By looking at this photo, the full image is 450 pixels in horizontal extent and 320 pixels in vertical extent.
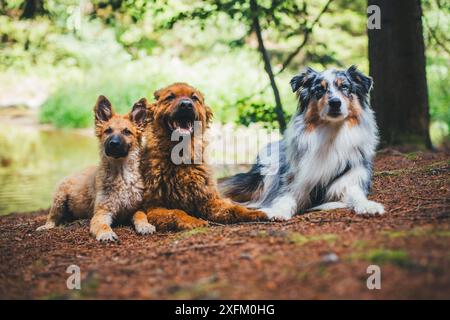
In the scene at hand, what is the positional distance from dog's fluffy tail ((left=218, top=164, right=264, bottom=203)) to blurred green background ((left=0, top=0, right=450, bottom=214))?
1539 millimetres

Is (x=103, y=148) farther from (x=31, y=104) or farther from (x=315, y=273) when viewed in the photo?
(x=31, y=104)

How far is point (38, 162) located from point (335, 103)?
10481 mm

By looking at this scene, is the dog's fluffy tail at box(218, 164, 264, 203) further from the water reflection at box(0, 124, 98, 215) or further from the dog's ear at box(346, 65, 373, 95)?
the water reflection at box(0, 124, 98, 215)

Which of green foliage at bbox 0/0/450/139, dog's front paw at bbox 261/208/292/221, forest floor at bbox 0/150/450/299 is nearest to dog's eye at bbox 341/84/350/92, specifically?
forest floor at bbox 0/150/450/299

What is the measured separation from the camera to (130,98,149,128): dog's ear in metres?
5.42

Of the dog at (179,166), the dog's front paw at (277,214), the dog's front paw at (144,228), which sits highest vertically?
the dog at (179,166)

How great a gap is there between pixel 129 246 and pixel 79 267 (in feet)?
2.34

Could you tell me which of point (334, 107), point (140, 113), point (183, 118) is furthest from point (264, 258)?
point (140, 113)

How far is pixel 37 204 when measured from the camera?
368 inches

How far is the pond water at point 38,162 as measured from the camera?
9914 mm

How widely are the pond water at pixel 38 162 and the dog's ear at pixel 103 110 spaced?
2825 millimetres

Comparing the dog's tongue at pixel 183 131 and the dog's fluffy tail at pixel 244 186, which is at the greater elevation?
the dog's tongue at pixel 183 131

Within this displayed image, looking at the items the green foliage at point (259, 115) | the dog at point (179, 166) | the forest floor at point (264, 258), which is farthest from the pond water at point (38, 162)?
the forest floor at point (264, 258)

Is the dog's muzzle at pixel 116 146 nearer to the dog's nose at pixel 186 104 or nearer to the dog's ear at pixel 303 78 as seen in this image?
the dog's nose at pixel 186 104
